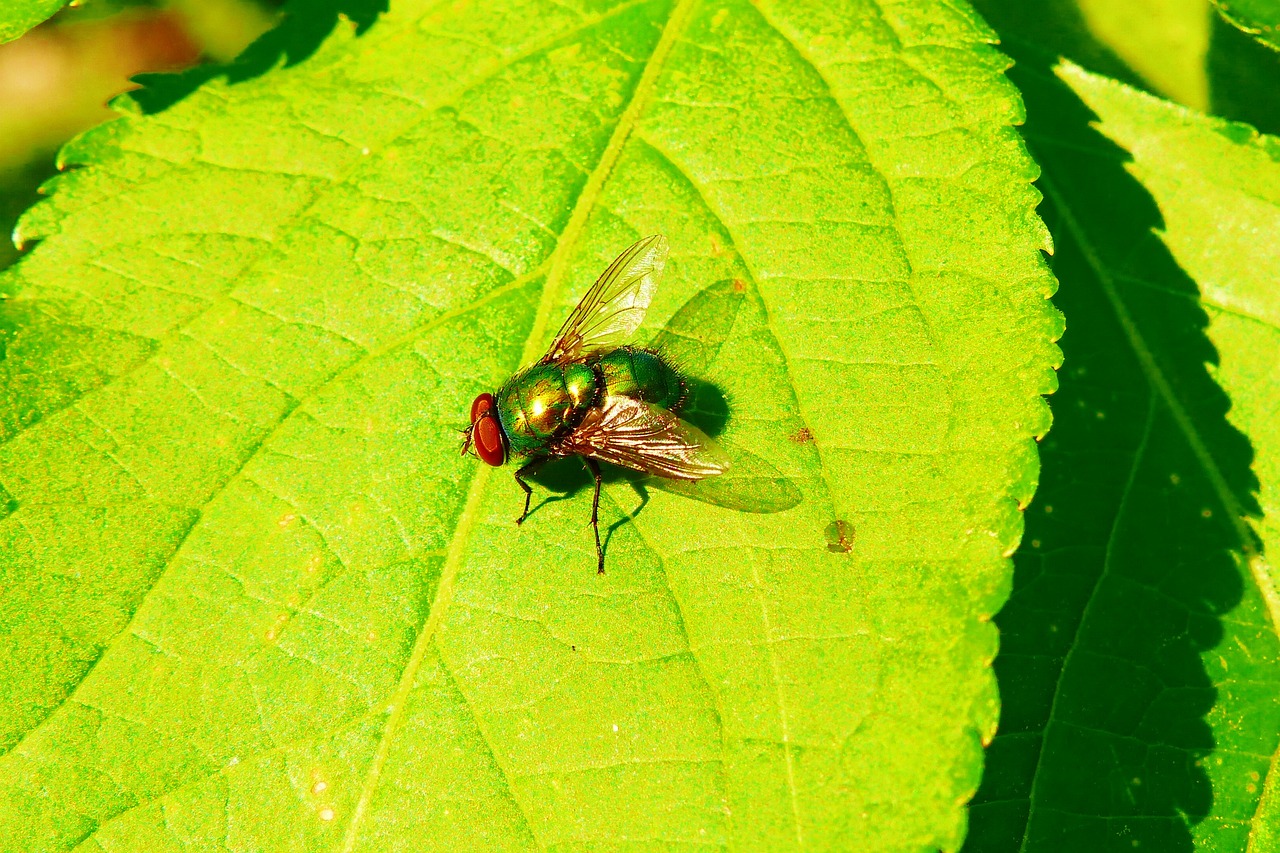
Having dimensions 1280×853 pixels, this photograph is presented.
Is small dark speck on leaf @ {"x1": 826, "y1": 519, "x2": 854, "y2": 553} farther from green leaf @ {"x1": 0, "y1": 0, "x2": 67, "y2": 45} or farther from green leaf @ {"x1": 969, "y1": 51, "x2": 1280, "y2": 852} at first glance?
green leaf @ {"x1": 0, "y1": 0, "x2": 67, "y2": 45}

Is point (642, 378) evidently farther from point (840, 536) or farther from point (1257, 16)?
point (1257, 16)

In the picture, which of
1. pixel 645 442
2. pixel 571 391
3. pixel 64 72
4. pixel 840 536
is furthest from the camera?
pixel 64 72

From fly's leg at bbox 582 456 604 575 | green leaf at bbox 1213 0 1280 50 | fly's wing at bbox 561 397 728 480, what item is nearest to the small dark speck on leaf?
fly's wing at bbox 561 397 728 480

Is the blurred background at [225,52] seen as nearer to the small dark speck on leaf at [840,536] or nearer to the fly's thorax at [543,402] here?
the fly's thorax at [543,402]

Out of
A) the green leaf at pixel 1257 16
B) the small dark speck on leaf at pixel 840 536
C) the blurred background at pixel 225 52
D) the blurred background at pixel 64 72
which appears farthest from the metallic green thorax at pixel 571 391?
the blurred background at pixel 64 72

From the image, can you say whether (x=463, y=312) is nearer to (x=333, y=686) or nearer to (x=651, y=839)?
(x=333, y=686)

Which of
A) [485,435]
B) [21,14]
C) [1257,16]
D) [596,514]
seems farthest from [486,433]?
[1257,16]

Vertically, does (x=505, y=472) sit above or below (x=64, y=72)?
below
